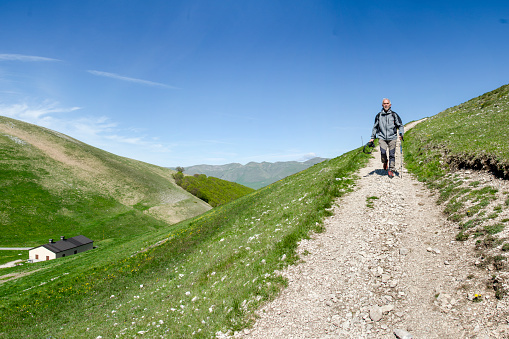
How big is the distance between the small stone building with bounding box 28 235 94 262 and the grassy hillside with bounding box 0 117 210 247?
36.0 feet

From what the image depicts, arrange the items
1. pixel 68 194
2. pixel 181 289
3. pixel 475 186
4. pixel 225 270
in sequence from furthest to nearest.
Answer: pixel 68 194
pixel 181 289
pixel 225 270
pixel 475 186

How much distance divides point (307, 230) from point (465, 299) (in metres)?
7.07

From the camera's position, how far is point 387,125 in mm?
18172

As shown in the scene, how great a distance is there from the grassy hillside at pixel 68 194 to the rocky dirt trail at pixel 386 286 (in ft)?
295

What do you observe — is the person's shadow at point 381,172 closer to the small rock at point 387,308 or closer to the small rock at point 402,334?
the small rock at point 387,308

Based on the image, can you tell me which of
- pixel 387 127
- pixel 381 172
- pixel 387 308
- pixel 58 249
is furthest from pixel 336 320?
pixel 58 249

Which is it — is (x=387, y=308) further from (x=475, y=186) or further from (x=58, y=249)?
(x=58, y=249)

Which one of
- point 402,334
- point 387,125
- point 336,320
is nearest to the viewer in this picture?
point 402,334

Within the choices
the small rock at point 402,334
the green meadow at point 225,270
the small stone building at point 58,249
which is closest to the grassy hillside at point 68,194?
the small stone building at point 58,249

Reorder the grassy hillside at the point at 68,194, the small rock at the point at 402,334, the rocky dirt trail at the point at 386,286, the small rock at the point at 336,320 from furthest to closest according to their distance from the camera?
the grassy hillside at the point at 68,194 → the small rock at the point at 336,320 → the rocky dirt trail at the point at 386,286 → the small rock at the point at 402,334

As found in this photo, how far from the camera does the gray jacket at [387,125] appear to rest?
17859mm

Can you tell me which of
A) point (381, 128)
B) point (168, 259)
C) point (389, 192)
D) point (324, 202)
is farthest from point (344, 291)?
point (168, 259)

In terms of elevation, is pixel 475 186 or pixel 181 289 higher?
pixel 475 186

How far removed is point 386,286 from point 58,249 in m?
78.9
